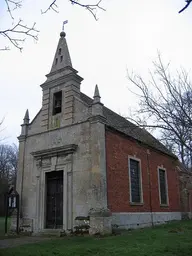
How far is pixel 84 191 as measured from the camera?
14422mm

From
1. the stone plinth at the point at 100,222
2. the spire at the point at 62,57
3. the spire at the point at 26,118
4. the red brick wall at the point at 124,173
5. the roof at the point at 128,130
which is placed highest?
the spire at the point at 62,57

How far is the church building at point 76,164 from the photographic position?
14.5 m

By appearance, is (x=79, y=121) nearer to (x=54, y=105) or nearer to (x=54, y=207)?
(x=54, y=105)

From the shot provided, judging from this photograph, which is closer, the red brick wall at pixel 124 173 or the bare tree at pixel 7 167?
the red brick wall at pixel 124 173

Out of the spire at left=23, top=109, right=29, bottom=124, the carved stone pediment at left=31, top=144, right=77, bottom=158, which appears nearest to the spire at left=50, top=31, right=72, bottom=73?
the spire at left=23, top=109, right=29, bottom=124

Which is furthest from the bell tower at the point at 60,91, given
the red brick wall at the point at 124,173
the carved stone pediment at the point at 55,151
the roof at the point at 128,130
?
the red brick wall at the point at 124,173

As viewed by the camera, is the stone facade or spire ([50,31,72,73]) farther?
spire ([50,31,72,73])

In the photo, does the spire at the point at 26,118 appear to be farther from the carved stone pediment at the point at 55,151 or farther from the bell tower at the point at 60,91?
the carved stone pediment at the point at 55,151

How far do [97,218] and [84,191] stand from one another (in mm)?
1673

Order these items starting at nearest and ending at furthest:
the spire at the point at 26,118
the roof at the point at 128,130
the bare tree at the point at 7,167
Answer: the roof at the point at 128,130 → the spire at the point at 26,118 → the bare tree at the point at 7,167

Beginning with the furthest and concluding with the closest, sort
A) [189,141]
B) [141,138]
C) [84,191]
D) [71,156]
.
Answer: [141,138]
[71,156]
[84,191]
[189,141]

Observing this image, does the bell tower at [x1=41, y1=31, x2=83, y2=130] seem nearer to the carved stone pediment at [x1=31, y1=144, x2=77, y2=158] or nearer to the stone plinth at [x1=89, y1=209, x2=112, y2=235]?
the carved stone pediment at [x1=31, y1=144, x2=77, y2=158]

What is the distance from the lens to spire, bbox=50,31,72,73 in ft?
57.9

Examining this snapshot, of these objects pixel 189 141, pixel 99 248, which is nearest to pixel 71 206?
A: pixel 99 248
